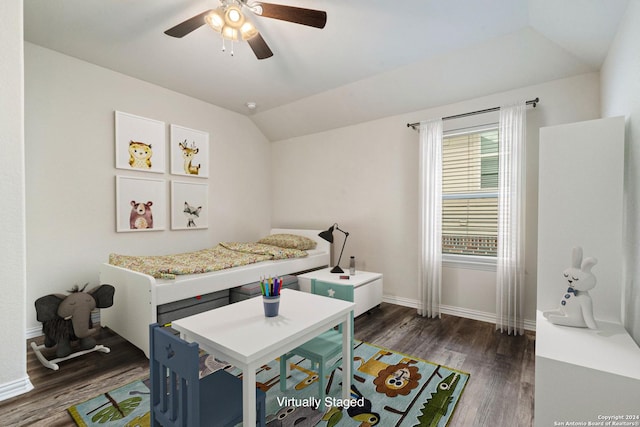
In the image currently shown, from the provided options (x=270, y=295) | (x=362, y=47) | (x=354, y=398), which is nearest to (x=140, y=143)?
(x=362, y=47)

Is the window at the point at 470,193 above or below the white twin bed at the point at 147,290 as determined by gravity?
above

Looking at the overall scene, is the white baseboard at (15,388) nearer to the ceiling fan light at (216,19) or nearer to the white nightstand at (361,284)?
the white nightstand at (361,284)

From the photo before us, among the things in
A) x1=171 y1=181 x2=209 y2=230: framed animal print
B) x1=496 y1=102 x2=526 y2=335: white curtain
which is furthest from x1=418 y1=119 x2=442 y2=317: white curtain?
x1=171 y1=181 x2=209 y2=230: framed animal print

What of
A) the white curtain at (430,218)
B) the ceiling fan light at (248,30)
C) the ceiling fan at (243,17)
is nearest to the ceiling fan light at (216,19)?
the ceiling fan at (243,17)

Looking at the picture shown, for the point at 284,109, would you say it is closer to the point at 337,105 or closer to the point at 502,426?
the point at 337,105

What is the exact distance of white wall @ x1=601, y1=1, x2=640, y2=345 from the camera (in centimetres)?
155

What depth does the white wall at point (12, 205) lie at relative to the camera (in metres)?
1.84

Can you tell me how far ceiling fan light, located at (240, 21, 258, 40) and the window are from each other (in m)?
2.36

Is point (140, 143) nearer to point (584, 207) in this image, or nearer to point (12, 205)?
point (12, 205)

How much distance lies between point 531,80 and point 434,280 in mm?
2202

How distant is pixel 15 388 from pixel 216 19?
2.71 meters

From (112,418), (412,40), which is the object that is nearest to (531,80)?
(412,40)

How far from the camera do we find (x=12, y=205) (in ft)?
6.15

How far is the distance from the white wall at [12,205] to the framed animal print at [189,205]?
1.86 metres
